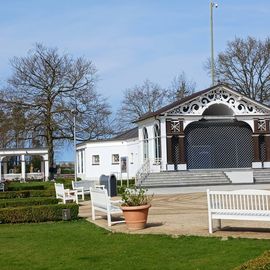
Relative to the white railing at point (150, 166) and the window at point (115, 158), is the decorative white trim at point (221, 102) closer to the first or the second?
the white railing at point (150, 166)

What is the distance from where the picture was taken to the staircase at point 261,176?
1255 inches

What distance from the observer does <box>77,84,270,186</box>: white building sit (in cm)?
3322

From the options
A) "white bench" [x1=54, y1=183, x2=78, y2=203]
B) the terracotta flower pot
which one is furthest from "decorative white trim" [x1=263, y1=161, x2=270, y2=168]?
the terracotta flower pot

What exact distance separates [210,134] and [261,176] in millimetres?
4560

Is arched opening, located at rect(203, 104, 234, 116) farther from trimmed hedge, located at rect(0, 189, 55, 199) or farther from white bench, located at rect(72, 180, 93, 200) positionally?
trimmed hedge, located at rect(0, 189, 55, 199)

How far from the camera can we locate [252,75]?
187 feet

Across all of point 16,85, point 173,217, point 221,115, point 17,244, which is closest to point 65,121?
point 16,85

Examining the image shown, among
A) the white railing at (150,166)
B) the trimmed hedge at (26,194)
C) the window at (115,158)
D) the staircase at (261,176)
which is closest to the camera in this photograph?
the trimmed hedge at (26,194)

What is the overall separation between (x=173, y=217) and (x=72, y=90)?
3738cm

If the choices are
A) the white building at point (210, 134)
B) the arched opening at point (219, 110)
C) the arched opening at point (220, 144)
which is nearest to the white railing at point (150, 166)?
the white building at point (210, 134)

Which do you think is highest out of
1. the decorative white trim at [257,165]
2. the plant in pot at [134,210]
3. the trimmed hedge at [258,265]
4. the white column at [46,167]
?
the white column at [46,167]

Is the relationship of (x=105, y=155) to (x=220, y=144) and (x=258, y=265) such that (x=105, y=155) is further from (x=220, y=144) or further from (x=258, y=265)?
(x=258, y=265)

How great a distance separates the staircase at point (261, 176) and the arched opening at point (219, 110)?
429 centimetres

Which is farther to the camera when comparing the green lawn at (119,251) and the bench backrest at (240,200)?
the bench backrest at (240,200)
